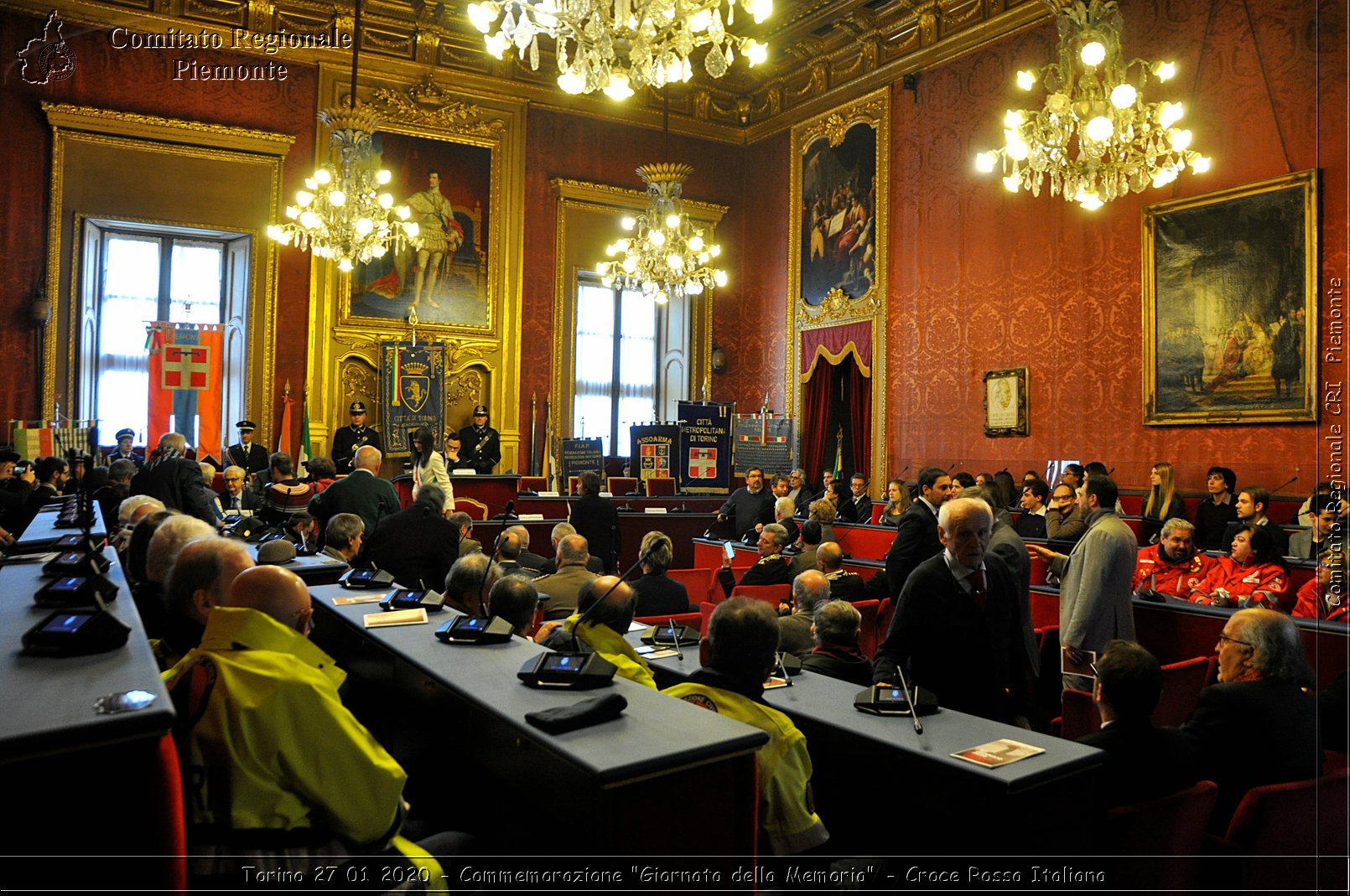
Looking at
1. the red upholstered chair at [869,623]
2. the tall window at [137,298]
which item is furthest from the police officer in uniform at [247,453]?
the red upholstered chair at [869,623]

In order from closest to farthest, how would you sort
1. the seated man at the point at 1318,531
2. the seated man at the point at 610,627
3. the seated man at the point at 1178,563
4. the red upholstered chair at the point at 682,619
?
1. the seated man at the point at 610,627
2. the red upholstered chair at the point at 682,619
3. the seated man at the point at 1318,531
4. the seated man at the point at 1178,563

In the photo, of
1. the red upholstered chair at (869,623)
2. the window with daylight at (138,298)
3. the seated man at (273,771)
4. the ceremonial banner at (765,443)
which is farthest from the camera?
the ceremonial banner at (765,443)

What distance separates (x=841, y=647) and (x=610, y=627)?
2.84ft

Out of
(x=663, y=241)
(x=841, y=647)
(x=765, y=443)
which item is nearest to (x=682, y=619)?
(x=841, y=647)

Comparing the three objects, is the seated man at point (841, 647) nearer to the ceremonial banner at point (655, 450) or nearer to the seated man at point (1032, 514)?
the seated man at point (1032, 514)

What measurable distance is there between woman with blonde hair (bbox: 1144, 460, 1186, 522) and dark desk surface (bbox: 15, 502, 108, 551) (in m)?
8.05

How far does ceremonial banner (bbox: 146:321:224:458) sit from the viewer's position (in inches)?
436

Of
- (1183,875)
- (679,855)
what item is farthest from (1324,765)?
(679,855)

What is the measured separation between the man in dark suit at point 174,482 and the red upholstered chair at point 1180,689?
6.10m

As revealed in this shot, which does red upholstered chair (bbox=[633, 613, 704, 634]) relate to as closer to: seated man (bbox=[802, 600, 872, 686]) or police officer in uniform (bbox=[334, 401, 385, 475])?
seated man (bbox=[802, 600, 872, 686])

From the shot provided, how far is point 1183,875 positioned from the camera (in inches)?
87.1

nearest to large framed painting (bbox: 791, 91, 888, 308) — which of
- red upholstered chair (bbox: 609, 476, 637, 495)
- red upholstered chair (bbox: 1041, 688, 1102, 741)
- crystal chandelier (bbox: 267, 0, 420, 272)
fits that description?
red upholstered chair (bbox: 609, 476, 637, 495)

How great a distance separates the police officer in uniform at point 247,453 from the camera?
35.0ft

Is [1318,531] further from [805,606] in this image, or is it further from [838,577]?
[805,606]
